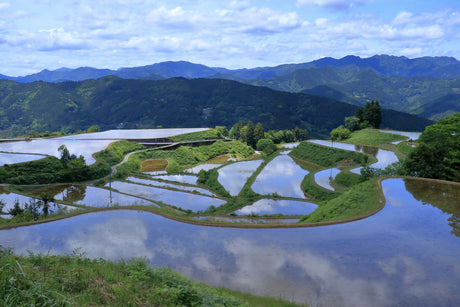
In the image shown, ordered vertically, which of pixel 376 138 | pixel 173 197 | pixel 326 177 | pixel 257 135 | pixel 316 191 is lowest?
pixel 173 197

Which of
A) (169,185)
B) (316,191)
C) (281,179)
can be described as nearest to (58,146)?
(169,185)

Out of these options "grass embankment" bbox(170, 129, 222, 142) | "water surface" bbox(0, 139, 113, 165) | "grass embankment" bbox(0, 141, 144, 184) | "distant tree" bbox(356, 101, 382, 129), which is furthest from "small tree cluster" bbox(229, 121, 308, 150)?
"grass embankment" bbox(0, 141, 144, 184)

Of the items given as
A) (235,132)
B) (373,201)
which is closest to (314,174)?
(373,201)

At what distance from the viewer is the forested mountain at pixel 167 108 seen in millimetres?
155625

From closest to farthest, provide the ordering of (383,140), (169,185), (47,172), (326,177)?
(326,177) → (47,172) → (169,185) → (383,140)

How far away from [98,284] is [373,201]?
1168 centimetres

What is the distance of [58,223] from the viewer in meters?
12.0

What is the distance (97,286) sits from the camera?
20.2 feet

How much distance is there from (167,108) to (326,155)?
147165 mm

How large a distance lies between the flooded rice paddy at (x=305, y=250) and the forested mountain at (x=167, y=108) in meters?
130

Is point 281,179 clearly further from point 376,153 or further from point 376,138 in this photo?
point 376,138

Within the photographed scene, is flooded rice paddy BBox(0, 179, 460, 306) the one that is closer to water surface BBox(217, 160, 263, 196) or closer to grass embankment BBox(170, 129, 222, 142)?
water surface BBox(217, 160, 263, 196)

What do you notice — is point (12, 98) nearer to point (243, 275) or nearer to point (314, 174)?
point (314, 174)

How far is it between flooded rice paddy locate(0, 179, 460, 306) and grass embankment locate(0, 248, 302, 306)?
1068 mm
